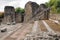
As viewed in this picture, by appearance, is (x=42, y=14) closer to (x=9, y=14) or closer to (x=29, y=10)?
(x=29, y=10)

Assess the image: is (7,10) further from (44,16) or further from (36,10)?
(44,16)

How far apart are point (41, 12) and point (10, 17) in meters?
5.66

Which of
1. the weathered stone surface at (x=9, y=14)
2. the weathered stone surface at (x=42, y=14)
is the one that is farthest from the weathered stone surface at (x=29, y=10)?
the weathered stone surface at (x=9, y=14)

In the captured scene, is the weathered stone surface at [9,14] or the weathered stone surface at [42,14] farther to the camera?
the weathered stone surface at [9,14]

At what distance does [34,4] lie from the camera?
102 feet

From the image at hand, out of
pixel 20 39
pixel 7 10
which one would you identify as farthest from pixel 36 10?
pixel 20 39

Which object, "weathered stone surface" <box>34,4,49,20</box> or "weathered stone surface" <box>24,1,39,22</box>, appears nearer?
"weathered stone surface" <box>34,4,49,20</box>

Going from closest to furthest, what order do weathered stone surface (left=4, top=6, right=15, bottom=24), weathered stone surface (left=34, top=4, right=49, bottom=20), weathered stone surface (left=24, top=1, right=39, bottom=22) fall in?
weathered stone surface (left=34, top=4, right=49, bottom=20)
weathered stone surface (left=24, top=1, right=39, bottom=22)
weathered stone surface (left=4, top=6, right=15, bottom=24)

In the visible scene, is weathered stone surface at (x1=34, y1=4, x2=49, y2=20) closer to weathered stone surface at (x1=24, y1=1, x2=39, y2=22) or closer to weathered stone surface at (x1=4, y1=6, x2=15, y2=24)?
weathered stone surface at (x1=24, y1=1, x2=39, y2=22)

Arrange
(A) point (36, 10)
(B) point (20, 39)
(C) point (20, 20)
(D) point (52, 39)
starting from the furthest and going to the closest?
(C) point (20, 20) → (A) point (36, 10) → (B) point (20, 39) → (D) point (52, 39)

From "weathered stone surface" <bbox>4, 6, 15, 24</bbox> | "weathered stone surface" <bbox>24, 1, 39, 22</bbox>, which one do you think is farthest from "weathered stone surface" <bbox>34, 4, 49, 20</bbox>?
"weathered stone surface" <bbox>4, 6, 15, 24</bbox>

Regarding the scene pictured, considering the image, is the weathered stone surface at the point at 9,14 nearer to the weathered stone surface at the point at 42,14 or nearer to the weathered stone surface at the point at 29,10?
the weathered stone surface at the point at 29,10

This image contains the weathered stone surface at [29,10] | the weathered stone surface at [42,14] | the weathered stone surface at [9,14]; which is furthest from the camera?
the weathered stone surface at [9,14]

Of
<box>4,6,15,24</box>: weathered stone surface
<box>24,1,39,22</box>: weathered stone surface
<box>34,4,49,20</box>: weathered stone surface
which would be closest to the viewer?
<box>34,4,49,20</box>: weathered stone surface
